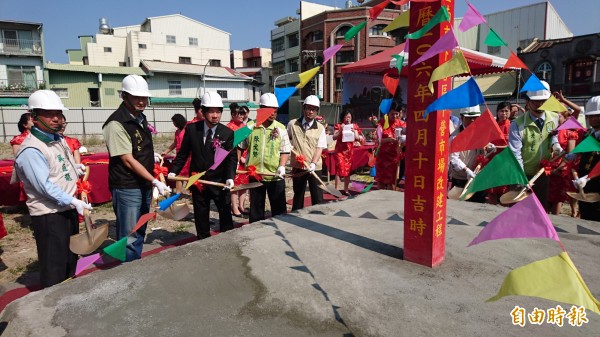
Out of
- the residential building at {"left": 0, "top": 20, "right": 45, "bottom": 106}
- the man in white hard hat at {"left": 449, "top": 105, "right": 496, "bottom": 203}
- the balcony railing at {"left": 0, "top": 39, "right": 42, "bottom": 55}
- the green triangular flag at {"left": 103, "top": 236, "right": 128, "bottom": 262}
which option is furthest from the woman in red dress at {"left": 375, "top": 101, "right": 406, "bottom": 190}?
the balcony railing at {"left": 0, "top": 39, "right": 42, "bottom": 55}

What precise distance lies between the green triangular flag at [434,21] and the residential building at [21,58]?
26.8 metres

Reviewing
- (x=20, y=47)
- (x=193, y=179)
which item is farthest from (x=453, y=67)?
(x=20, y=47)

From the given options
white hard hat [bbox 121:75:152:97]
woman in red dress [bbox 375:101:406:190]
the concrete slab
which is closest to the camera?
the concrete slab

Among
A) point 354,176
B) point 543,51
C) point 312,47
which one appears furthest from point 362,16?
point 354,176

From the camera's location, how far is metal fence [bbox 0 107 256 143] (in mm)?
18297

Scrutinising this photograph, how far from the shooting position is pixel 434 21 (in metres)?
1.98

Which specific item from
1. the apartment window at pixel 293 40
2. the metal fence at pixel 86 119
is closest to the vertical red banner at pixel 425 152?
the metal fence at pixel 86 119

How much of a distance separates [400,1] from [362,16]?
2782 cm

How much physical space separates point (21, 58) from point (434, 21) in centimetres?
2836

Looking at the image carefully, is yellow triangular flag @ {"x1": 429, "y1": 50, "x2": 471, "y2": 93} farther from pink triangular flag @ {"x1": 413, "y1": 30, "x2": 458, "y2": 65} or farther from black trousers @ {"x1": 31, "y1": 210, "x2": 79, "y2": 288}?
black trousers @ {"x1": 31, "y1": 210, "x2": 79, "y2": 288}

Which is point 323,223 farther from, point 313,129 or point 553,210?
point 553,210

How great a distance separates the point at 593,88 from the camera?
57.0 feet

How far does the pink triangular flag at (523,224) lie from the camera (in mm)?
1499

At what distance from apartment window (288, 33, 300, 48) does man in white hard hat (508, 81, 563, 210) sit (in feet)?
108
